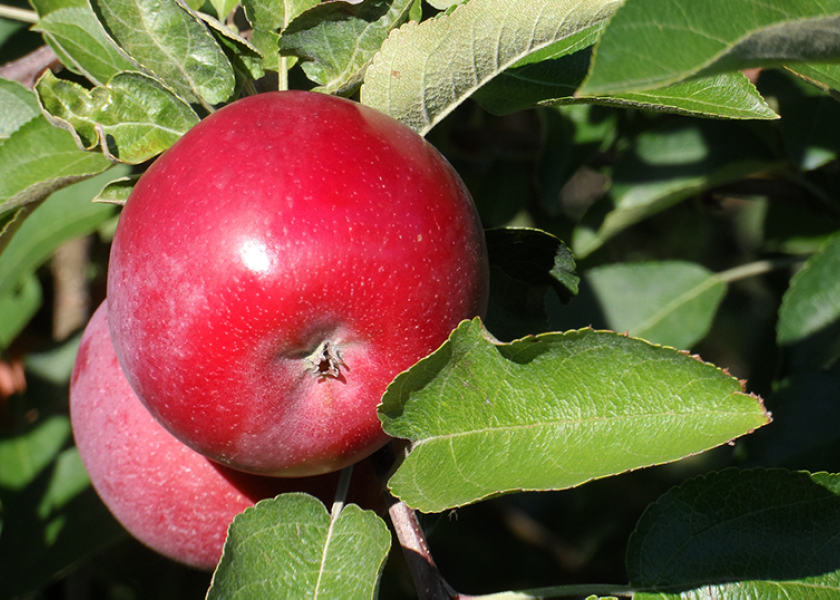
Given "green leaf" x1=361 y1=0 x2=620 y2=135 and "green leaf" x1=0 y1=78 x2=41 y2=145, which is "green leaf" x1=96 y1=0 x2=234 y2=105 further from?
"green leaf" x1=0 y1=78 x2=41 y2=145

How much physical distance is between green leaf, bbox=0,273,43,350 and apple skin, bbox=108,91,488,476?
3.49ft

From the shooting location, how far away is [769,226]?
1.61 meters

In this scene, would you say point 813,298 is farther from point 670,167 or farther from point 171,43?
point 171,43

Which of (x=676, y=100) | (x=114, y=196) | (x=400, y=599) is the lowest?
(x=400, y=599)

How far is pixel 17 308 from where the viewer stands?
5.42 ft

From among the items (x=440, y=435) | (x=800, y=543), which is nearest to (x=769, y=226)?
(x=800, y=543)

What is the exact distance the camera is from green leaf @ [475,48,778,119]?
→ 2.41 feet

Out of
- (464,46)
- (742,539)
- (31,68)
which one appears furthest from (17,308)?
(742,539)

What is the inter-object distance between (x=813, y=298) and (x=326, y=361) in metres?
0.95

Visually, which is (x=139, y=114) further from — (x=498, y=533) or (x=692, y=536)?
(x=498, y=533)

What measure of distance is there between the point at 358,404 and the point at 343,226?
0.17 meters

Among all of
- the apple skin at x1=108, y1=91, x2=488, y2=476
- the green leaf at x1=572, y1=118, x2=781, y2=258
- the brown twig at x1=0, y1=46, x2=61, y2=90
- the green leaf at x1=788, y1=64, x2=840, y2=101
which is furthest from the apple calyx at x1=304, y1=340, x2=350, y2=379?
the green leaf at x1=572, y1=118, x2=781, y2=258

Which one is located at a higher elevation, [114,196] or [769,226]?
[114,196]

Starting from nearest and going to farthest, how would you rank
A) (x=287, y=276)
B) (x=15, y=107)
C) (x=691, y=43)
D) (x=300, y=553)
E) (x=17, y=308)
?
(x=691, y=43) < (x=287, y=276) < (x=300, y=553) < (x=15, y=107) < (x=17, y=308)
